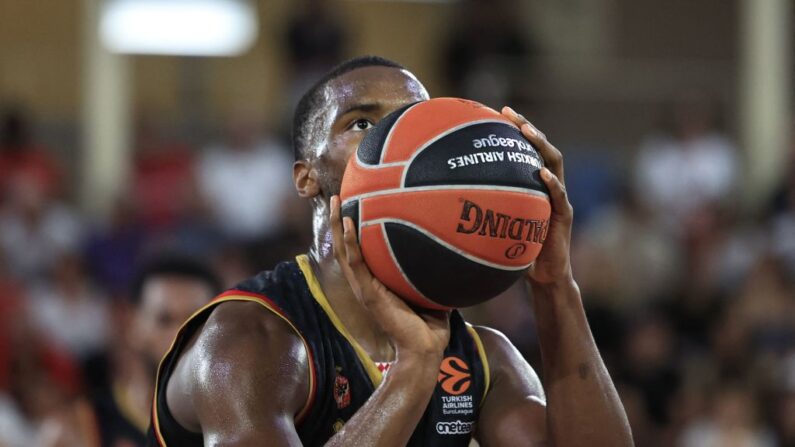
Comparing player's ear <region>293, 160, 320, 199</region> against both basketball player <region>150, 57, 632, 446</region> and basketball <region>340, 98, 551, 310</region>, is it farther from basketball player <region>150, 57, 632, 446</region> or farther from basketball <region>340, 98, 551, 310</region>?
basketball <region>340, 98, 551, 310</region>

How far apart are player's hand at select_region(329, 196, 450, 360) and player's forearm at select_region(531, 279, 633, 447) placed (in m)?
0.51

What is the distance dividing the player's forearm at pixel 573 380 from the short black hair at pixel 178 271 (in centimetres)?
275

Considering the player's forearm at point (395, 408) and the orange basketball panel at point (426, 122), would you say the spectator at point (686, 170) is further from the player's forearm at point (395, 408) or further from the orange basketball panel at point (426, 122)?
the player's forearm at point (395, 408)

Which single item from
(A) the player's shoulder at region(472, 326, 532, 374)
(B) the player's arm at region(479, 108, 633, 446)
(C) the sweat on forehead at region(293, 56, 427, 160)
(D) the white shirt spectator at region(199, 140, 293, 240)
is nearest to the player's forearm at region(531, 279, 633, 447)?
(B) the player's arm at region(479, 108, 633, 446)

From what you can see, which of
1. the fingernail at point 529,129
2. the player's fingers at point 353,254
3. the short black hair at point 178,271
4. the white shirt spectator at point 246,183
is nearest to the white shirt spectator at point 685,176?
the white shirt spectator at point 246,183

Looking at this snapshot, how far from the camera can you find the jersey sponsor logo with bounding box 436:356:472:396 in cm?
356

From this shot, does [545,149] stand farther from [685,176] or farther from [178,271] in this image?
[685,176]

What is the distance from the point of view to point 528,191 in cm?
313

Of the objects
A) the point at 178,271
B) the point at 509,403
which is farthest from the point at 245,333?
the point at 178,271

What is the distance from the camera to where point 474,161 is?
3084 millimetres

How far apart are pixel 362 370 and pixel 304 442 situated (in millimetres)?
248

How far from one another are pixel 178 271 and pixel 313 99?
2.61 meters

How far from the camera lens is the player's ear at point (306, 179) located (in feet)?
11.7

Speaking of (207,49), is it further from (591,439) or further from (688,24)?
(591,439)
